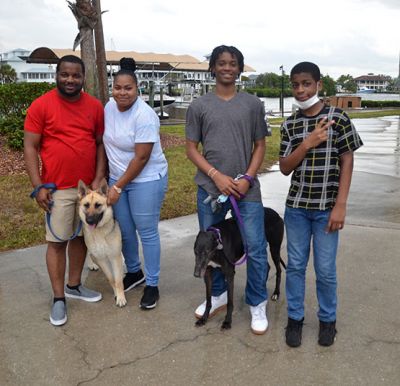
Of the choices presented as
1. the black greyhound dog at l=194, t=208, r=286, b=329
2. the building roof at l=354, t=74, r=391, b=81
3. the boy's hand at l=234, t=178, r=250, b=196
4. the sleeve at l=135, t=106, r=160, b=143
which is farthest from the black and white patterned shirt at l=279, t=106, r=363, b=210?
the building roof at l=354, t=74, r=391, b=81

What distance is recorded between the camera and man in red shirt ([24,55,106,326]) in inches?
134

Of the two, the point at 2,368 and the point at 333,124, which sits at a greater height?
the point at 333,124

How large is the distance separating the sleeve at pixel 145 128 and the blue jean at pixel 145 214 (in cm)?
38

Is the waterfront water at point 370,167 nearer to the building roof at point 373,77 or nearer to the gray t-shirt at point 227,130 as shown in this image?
the gray t-shirt at point 227,130

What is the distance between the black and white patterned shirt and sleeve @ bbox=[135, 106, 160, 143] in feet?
3.40

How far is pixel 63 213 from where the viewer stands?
11.8ft

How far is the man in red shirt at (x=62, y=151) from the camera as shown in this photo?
11.1ft

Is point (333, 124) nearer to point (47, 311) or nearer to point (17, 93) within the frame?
point (47, 311)

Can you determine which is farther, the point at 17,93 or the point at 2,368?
the point at 17,93

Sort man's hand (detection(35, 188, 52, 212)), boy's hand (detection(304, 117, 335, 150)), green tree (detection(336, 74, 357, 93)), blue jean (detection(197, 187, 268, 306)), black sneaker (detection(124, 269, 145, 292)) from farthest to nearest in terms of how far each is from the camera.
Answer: green tree (detection(336, 74, 357, 93)) → black sneaker (detection(124, 269, 145, 292)) → man's hand (detection(35, 188, 52, 212)) → blue jean (detection(197, 187, 268, 306)) → boy's hand (detection(304, 117, 335, 150))

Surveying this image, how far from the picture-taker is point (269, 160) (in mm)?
11133

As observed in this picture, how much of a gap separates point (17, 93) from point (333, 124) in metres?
8.87

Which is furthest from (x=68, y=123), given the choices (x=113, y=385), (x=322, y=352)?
(x=322, y=352)

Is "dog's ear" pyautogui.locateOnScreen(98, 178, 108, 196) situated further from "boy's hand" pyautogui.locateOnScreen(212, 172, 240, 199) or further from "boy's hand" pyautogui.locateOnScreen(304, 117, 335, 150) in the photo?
"boy's hand" pyautogui.locateOnScreen(304, 117, 335, 150)
